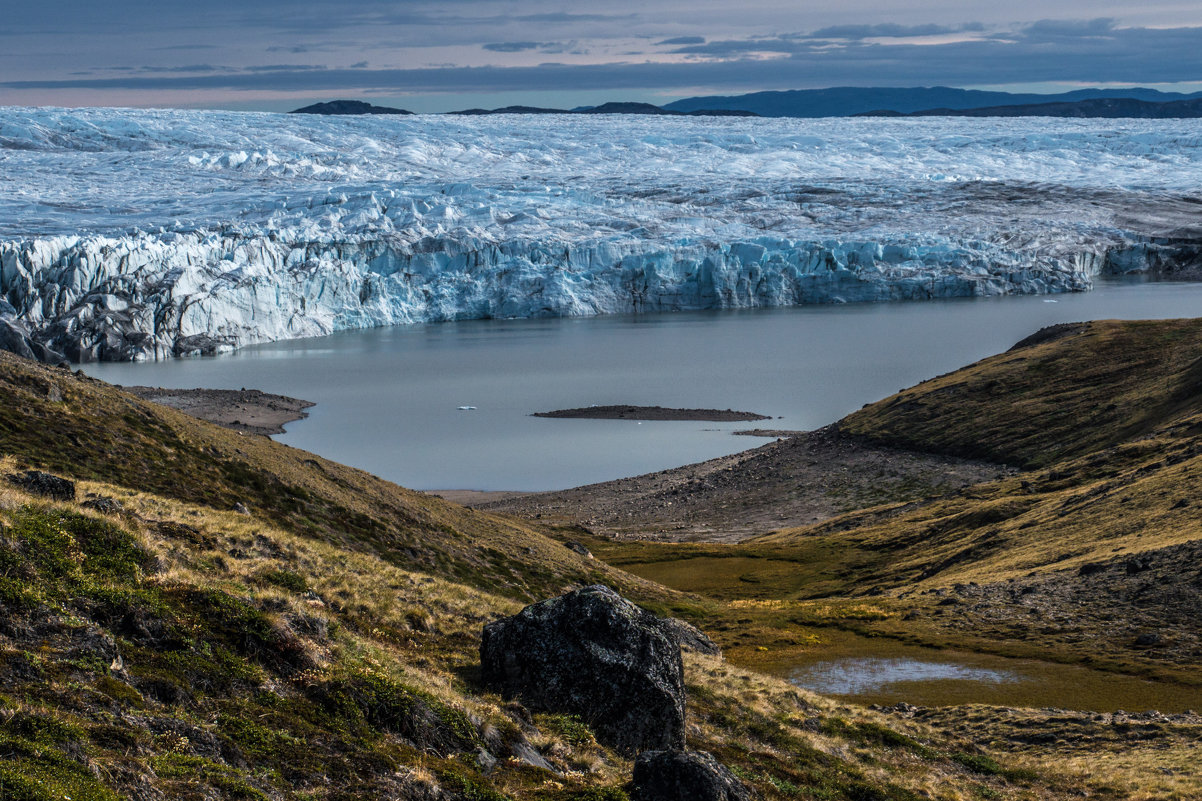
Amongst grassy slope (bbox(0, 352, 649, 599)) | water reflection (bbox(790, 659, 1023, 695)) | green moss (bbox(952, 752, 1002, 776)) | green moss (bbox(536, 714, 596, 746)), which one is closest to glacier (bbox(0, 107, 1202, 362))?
grassy slope (bbox(0, 352, 649, 599))

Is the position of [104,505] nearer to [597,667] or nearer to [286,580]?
[286,580]

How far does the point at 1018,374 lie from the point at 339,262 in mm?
70359

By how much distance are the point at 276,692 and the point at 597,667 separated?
12.8 ft

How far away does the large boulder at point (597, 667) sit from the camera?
12234 millimetres

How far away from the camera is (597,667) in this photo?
40.5 feet

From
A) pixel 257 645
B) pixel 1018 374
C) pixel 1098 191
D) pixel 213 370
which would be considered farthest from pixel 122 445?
pixel 1098 191

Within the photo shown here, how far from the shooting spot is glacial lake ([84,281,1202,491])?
62219 mm

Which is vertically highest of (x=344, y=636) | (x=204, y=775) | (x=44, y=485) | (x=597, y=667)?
(x=44, y=485)

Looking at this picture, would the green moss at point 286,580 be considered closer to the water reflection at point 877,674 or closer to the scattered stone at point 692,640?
the scattered stone at point 692,640

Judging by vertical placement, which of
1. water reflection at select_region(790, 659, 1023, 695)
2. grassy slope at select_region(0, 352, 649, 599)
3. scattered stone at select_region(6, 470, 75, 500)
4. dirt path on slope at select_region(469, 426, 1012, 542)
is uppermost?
scattered stone at select_region(6, 470, 75, 500)

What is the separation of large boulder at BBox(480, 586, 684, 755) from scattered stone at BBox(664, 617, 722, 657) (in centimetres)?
714

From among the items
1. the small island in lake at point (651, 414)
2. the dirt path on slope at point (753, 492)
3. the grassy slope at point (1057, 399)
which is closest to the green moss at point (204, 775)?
the dirt path on slope at point (753, 492)

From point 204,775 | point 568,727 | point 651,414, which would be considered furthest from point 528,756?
point 651,414

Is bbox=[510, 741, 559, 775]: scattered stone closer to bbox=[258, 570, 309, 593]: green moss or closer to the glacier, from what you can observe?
bbox=[258, 570, 309, 593]: green moss
